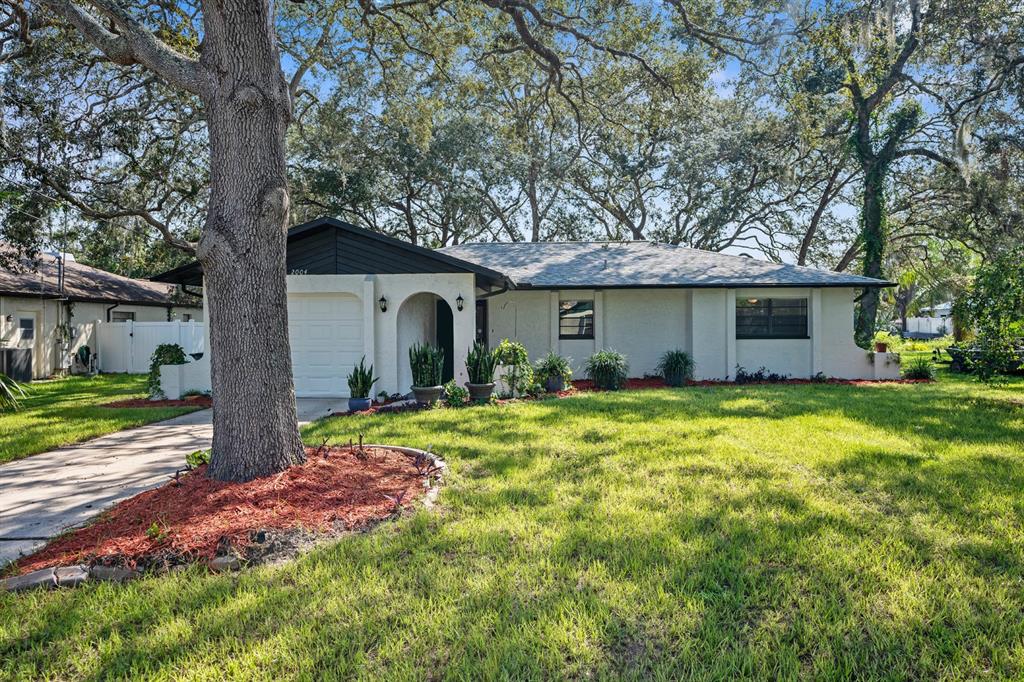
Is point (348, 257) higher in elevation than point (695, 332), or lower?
higher

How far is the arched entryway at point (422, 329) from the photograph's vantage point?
12.0m

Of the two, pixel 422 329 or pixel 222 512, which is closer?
pixel 222 512

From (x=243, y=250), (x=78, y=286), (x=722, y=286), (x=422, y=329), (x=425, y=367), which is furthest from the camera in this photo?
(x=78, y=286)

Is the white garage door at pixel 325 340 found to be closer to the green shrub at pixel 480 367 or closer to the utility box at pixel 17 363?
the green shrub at pixel 480 367

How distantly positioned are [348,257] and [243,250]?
703 cm

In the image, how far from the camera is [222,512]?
159 inches

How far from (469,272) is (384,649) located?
9081mm

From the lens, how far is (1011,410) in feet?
27.9

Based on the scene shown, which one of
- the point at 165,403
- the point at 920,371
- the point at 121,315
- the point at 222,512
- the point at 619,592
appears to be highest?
the point at 121,315

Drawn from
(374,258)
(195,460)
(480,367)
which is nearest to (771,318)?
(480,367)

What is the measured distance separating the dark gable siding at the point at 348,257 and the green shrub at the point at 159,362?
3375mm

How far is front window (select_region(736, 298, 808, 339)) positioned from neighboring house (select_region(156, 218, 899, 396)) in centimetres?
3

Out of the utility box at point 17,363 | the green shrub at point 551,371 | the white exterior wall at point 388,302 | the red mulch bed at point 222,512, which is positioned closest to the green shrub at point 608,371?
the green shrub at point 551,371

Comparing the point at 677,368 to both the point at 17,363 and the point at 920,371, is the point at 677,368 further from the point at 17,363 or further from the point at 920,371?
the point at 17,363
